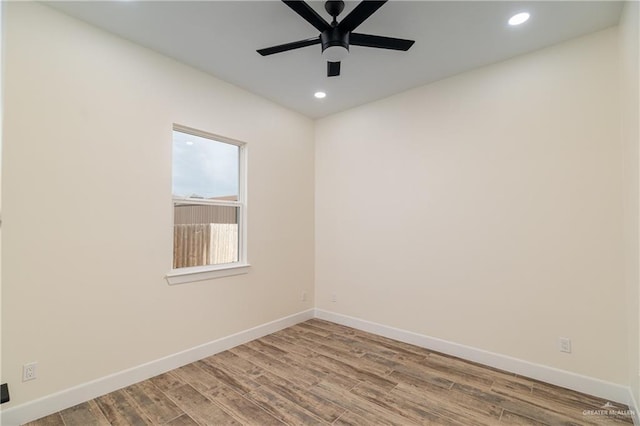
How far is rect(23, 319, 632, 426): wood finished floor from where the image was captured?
1.98 metres

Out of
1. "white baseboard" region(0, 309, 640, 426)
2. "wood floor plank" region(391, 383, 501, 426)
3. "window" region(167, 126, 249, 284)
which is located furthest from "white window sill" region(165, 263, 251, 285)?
"wood floor plank" region(391, 383, 501, 426)

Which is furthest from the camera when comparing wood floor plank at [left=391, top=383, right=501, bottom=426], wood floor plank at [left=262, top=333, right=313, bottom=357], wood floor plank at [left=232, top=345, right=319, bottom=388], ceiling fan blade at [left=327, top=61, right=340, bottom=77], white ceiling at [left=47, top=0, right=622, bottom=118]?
wood floor plank at [left=262, top=333, right=313, bottom=357]

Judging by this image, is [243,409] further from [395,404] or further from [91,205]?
[91,205]

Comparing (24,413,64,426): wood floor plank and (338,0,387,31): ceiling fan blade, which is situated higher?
(338,0,387,31): ceiling fan blade

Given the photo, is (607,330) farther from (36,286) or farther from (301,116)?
(36,286)

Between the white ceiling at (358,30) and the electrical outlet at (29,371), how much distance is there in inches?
101

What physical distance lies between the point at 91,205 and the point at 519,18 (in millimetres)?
3604

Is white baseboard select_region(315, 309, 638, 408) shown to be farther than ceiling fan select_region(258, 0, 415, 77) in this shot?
Yes

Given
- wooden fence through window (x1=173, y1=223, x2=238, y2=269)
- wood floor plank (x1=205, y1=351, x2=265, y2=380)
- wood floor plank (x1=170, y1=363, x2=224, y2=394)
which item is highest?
wooden fence through window (x1=173, y1=223, x2=238, y2=269)

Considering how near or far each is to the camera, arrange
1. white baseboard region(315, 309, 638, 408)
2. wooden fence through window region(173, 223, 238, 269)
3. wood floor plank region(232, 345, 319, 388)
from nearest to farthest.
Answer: white baseboard region(315, 309, 638, 408), wood floor plank region(232, 345, 319, 388), wooden fence through window region(173, 223, 238, 269)

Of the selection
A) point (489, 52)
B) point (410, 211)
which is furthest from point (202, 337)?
point (489, 52)

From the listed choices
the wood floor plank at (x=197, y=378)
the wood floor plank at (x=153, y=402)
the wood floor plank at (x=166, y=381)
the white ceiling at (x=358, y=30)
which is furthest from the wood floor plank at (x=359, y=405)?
the white ceiling at (x=358, y=30)

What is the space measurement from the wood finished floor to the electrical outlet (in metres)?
0.32

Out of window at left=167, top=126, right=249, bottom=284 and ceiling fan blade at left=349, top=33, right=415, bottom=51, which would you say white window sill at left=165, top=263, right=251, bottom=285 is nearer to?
window at left=167, top=126, right=249, bottom=284
